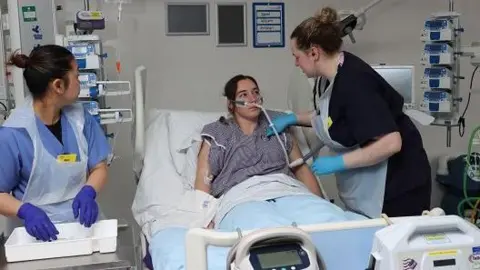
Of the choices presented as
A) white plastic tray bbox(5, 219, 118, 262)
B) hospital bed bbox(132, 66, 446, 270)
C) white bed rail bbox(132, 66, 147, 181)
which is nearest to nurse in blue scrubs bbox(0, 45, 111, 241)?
white plastic tray bbox(5, 219, 118, 262)

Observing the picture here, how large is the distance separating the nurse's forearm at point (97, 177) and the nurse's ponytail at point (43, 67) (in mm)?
Result: 333

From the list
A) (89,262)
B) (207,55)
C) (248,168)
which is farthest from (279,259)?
(207,55)

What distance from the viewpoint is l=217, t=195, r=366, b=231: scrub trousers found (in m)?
1.94

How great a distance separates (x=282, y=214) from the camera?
209cm

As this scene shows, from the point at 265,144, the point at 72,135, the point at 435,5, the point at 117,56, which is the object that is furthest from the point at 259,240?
the point at 435,5

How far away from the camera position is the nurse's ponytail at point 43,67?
1895 millimetres

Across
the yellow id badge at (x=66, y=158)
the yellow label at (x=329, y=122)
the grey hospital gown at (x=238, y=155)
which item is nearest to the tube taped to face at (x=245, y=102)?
the grey hospital gown at (x=238, y=155)

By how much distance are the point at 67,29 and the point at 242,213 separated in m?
1.43

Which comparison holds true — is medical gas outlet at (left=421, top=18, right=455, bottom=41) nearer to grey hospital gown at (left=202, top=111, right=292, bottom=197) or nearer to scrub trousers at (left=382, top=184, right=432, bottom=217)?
grey hospital gown at (left=202, top=111, right=292, bottom=197)

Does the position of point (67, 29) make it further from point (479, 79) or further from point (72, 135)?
point (479, 79)

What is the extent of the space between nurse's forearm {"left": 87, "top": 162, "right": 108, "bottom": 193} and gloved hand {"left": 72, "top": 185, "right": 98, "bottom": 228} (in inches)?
5.7

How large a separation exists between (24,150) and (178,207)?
31.1 inches

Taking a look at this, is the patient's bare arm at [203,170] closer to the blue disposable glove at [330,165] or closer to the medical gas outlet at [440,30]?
the blue disposable glove at [330,165]

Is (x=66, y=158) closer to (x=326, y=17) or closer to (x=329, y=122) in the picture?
(x=329, y=122)
